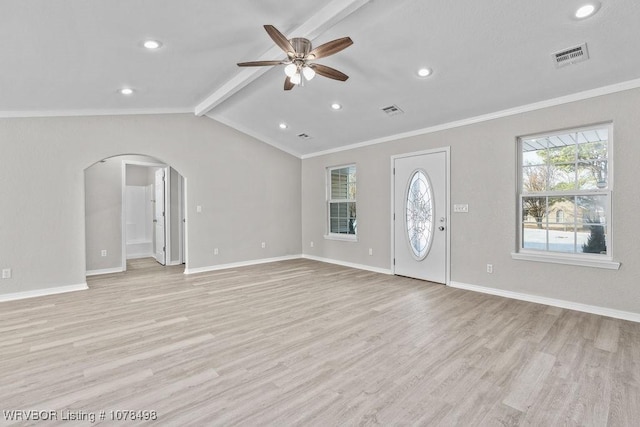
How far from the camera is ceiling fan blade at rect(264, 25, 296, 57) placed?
8.04 feet

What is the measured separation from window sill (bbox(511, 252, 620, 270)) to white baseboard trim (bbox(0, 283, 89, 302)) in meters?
6.19

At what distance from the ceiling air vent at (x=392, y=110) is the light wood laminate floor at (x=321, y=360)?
2670 mm

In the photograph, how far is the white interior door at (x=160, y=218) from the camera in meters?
6.92

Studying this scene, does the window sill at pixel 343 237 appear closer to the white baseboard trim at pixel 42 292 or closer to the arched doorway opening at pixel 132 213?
the arched doorway opening at pixel 132 213

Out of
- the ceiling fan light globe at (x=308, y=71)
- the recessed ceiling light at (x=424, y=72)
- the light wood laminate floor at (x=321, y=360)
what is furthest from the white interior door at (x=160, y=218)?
the recessed ceiling light at (x=424, y=72)

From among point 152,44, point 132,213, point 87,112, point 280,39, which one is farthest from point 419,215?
point 132,213

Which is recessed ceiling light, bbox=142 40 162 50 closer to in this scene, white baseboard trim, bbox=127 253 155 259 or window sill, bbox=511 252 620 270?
window sill, bbox=511 252 620 270

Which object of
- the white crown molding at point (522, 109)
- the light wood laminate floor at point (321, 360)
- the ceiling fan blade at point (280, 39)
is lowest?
the light wood laminate floor at point (321, 360)

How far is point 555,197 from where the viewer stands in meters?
3.95

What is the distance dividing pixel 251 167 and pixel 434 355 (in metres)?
5.18

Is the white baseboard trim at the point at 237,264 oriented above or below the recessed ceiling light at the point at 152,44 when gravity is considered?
below

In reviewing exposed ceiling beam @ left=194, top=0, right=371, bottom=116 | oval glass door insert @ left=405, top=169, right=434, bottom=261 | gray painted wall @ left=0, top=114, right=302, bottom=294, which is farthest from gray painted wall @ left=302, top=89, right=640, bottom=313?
exposed ceiling beam @ left=194, top=0, right=371, bottom=116

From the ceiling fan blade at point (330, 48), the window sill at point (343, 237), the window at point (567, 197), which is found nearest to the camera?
the ceiling fan blade at point (330, 48)

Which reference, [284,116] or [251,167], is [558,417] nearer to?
[284,116]
